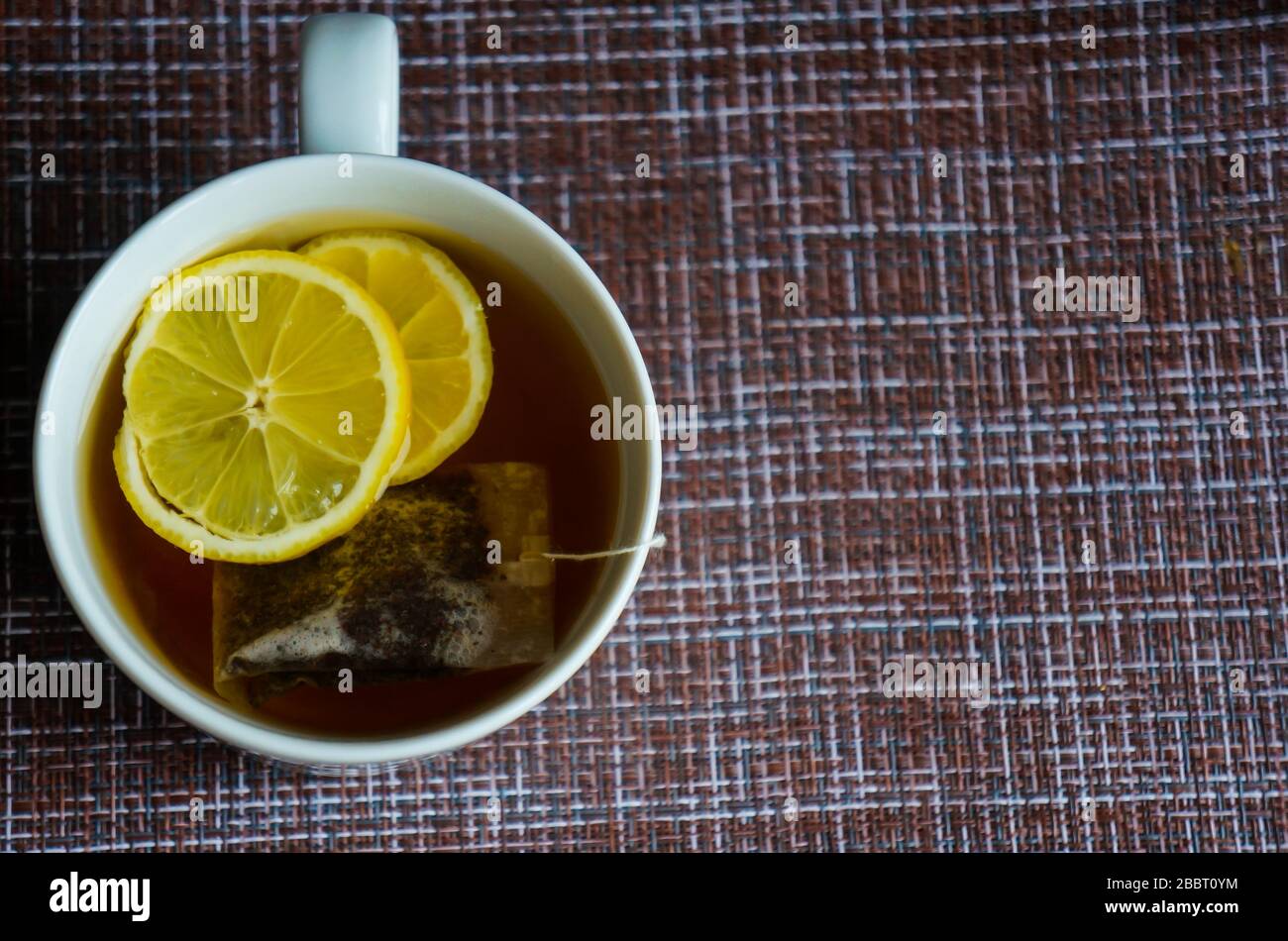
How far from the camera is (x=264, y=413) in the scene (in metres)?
0.70

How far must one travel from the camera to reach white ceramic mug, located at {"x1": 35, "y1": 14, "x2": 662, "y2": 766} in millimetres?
595

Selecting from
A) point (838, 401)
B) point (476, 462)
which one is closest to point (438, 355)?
point (476, 462)

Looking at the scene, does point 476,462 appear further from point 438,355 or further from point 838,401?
point 838,401

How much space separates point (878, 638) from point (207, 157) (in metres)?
0.59

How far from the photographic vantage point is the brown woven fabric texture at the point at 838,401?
79 centimetres

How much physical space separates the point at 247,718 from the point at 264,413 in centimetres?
19

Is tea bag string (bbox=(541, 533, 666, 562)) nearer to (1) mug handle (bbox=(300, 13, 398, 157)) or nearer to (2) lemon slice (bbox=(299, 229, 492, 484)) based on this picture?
(2) lemon slice (bbox=(299, 229, 492, 484))

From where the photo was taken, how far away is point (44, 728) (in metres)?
0.78

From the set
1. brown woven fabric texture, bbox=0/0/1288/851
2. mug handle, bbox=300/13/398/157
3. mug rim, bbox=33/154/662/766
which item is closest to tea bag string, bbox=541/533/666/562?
mug rim, bbox=33/154/662/766

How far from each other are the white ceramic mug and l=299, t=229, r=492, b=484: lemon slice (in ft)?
0.15

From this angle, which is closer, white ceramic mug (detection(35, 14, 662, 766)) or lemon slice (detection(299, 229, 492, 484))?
white ceramic mug (detection(35, 14, 662, 766))

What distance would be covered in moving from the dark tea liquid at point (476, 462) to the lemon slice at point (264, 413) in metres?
0.02

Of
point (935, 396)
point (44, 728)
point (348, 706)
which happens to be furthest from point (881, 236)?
point (44, 728)
